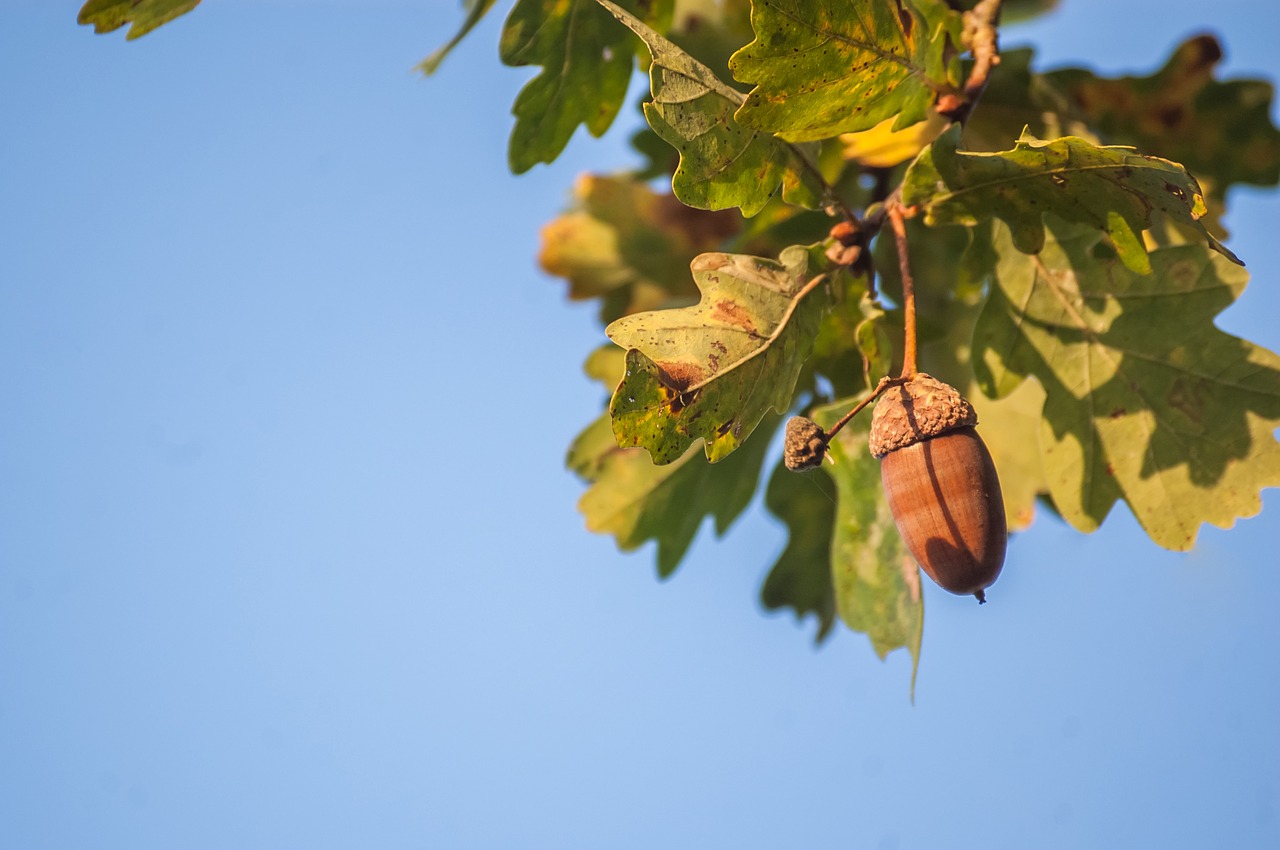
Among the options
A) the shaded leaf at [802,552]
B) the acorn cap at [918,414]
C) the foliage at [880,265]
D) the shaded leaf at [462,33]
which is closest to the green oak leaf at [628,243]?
the foliage at [880,265]

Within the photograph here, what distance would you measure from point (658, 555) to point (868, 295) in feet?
2.53

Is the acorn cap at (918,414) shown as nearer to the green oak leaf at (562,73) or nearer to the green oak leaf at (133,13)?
the green oak leaf at (562,73)

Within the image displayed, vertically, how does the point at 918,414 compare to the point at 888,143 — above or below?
below

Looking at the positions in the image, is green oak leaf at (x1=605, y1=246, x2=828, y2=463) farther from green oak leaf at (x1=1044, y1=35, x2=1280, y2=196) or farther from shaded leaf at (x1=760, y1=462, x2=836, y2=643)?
green oak leaf at (x1=1044, y1=35, x2=1280, y2=196)

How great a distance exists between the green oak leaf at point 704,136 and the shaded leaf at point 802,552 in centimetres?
74

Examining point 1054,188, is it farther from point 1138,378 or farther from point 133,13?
point 133,13

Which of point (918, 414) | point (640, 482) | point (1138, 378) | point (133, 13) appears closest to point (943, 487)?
point (918, 414)

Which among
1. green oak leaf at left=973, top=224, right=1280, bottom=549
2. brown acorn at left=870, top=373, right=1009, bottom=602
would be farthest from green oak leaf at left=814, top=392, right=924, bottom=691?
brown acorn at left=870, top=373, right=1009, bottom=602

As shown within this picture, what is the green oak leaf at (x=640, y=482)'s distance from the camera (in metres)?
1.95

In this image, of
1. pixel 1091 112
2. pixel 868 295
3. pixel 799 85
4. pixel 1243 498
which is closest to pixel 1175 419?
pixel 1243 498

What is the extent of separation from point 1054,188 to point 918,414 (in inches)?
12.3

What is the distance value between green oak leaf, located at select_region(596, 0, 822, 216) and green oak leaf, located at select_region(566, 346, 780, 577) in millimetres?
674

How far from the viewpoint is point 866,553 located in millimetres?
1542

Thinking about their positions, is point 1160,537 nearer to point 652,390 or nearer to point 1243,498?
point 1243,498
